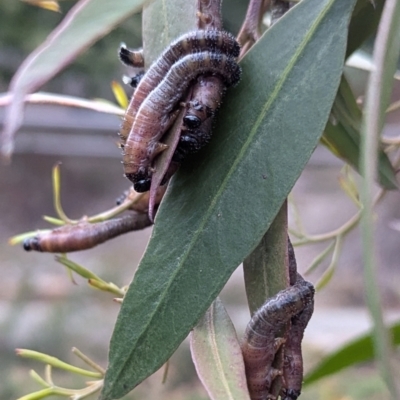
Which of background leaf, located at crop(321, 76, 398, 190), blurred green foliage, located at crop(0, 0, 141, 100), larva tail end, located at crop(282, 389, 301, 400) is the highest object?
blurred green foliage, located at crop(0, 0, 141, 100)

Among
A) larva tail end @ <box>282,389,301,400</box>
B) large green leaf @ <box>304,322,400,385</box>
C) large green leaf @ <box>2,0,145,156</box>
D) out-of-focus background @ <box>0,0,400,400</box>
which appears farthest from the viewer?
out-of-focus background @ <box>0,0,400,400</box>

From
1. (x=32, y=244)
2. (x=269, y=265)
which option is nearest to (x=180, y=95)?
(x=269, y=265)

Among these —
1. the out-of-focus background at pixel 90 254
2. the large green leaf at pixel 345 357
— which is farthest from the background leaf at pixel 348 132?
the out-of-focus background at pixel 90 254

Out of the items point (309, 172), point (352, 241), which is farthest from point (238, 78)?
point (309, 172)

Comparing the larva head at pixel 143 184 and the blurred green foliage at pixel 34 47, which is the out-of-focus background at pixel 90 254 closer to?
the blurred green foliage at pixel 34 47

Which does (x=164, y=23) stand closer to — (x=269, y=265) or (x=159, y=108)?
(x=159, y=108)

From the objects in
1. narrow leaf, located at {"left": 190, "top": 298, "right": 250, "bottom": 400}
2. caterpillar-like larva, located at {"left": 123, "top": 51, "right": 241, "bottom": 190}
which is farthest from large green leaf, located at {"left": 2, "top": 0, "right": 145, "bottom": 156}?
narrow leaf, located at {"left": 190, "top": 298, "right": 250, "bottom": 400}

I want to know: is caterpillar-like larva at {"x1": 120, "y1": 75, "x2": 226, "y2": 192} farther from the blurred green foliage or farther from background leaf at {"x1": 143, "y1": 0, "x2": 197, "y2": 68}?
the blurred green foliage
